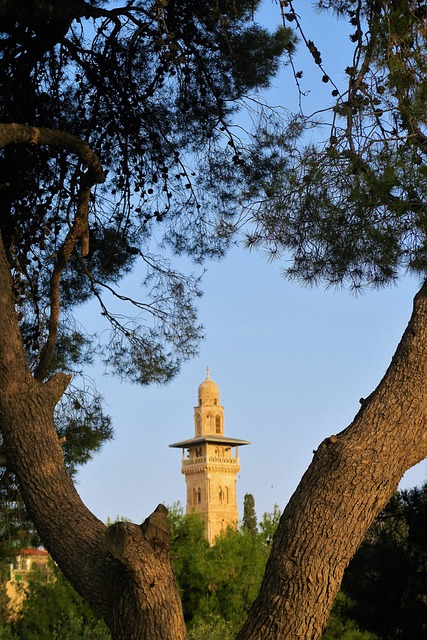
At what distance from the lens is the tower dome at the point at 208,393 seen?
56938 mm

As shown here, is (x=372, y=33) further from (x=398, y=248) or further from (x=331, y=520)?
(x=331, y=520)

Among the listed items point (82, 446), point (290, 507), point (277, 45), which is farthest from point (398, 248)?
point (82, 446)

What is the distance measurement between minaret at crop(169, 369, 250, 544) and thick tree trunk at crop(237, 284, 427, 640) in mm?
54095

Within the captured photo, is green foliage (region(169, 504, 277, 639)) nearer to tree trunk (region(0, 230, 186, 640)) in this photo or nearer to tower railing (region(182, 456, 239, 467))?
tree trunk (region(0, 230, 186, 640))

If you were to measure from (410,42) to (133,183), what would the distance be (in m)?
1.94

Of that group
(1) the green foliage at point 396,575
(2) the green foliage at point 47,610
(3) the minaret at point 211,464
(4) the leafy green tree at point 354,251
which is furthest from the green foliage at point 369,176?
(3) the minaret at point 211,464

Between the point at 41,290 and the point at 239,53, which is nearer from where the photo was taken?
the point at 239,53

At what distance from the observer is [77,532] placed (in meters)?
2.69

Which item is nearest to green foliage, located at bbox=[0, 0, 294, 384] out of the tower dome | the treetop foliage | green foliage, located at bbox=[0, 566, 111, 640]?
the treetop foliage

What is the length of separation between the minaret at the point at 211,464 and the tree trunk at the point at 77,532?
5384 centimetres

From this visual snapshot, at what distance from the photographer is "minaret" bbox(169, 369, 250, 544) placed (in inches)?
2235

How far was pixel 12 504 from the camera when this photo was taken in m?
5.91

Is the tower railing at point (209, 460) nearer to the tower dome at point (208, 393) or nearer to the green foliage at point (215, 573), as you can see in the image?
the tower dome at point (208, 393)

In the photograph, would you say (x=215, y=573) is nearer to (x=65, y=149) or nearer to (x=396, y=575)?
(x=396, y=575)
